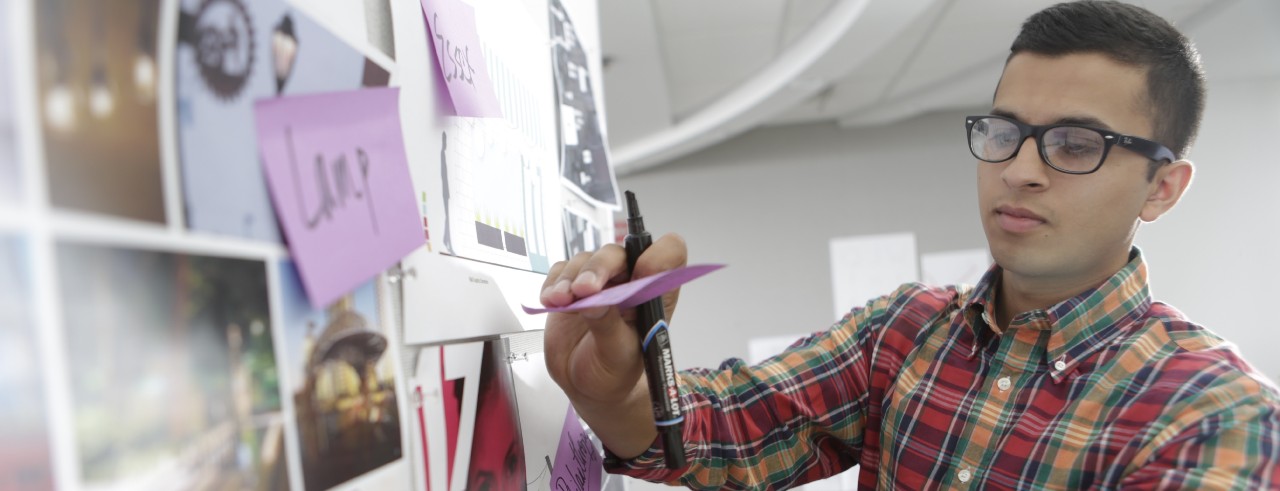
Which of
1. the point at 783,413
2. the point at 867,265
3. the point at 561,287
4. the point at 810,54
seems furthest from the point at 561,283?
the point at 867,265

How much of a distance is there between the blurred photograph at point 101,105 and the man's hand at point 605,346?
0.88 feet

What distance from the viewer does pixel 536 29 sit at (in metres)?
0.77

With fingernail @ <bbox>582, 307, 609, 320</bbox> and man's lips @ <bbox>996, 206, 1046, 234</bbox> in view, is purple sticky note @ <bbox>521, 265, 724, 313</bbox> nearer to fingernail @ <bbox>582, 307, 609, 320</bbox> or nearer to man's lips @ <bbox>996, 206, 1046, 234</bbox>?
fingernail @ <bbox>582, 307, 609, 320</bbox>

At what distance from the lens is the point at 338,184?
1.12ft

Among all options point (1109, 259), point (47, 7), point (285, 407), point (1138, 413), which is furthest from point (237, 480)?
point (1109, 259)

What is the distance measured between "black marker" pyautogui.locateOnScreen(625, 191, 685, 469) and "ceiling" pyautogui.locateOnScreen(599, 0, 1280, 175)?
2.05 metres

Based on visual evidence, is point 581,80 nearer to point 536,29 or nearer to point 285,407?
point 536,29

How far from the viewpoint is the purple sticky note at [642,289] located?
43cm

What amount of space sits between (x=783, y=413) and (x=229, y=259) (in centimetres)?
56

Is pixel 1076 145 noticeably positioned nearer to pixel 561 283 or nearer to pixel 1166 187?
pixel 1166 187

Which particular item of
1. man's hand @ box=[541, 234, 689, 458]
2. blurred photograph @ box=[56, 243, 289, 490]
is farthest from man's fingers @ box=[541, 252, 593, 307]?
blurred photograph @ box=[56, 243, 289, 490]

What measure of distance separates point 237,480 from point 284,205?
3.9 inches

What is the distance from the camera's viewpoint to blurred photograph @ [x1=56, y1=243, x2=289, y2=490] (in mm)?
222

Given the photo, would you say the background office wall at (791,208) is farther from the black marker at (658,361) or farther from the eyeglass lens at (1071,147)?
the black marker at (658,361)
